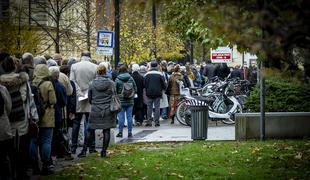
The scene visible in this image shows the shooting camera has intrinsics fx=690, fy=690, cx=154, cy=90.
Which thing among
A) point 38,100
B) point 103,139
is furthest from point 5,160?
point 103,139

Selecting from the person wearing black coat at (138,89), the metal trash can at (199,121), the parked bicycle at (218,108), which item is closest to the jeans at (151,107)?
the person wearing black coat at (138,89)

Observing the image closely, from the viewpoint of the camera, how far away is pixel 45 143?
1101 centimetres

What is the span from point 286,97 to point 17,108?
8.92 metres

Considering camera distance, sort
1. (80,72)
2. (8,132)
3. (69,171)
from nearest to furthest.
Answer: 1. (8,132)
2. (69,171)
3. (80,72)

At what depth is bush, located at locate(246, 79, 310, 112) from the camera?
16.8m

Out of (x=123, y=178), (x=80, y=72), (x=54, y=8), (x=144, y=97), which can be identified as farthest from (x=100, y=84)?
(x=54, y=8)

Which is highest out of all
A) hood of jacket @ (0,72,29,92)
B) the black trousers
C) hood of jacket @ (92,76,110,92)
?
hood of jacket @ (0,72,29,92)

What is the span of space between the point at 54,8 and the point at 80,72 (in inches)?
1042

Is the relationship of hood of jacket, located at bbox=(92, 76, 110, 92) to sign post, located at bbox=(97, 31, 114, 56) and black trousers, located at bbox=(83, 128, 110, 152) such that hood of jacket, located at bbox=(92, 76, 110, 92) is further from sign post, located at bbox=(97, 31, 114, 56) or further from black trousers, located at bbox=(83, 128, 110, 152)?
sign post, located at bbox=(97, 31, 114, 56)

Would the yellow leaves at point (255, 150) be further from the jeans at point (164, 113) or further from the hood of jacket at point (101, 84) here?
the jeans at point (164, 113)

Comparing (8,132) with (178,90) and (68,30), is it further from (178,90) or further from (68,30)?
(68,30)

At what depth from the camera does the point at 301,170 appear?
35.3ft

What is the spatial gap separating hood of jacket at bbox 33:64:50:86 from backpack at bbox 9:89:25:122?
1465 millimetres

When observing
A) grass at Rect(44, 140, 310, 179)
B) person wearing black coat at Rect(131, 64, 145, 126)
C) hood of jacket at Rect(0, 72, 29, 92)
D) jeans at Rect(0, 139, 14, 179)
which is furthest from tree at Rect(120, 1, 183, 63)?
jeans at Rect(0, 139, 14, 179)
